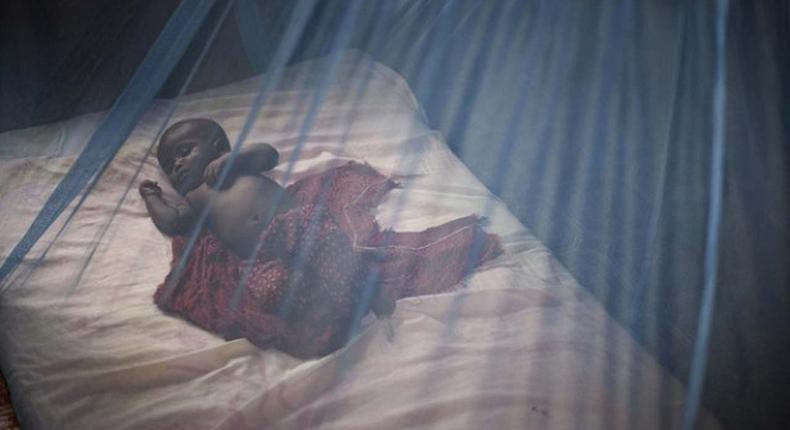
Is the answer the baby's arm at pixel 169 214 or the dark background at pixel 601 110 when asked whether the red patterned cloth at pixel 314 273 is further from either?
the dark background at pixel 601 110

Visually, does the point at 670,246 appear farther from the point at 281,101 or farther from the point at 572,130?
the point at 281,101

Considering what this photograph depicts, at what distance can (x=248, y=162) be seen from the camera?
1759 mm

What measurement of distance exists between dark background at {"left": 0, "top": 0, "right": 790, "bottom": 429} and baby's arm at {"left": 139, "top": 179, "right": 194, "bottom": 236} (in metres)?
0.37

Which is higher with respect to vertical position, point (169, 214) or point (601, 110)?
point (601, 110)

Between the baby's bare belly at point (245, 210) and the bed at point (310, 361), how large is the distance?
17 cm

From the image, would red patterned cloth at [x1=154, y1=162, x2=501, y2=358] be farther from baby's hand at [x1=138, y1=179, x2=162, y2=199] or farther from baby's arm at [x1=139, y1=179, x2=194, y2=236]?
baby's hand at [x1=138, y1=179, x2=162, y2=199]

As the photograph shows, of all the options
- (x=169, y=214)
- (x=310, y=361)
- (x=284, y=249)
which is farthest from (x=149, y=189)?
(x=310, y=361)

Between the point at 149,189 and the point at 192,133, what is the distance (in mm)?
215

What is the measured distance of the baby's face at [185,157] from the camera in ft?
5.65

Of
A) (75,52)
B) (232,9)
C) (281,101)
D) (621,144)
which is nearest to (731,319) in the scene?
(621,144)

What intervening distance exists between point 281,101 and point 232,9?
322 mm

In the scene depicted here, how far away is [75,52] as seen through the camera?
6.02 ft

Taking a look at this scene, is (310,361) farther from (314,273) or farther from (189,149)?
(189,149)

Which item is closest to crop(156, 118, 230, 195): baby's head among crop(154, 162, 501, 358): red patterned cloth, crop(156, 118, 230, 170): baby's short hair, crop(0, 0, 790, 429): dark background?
crop(156, 118, 230, 170): baby's short hair
